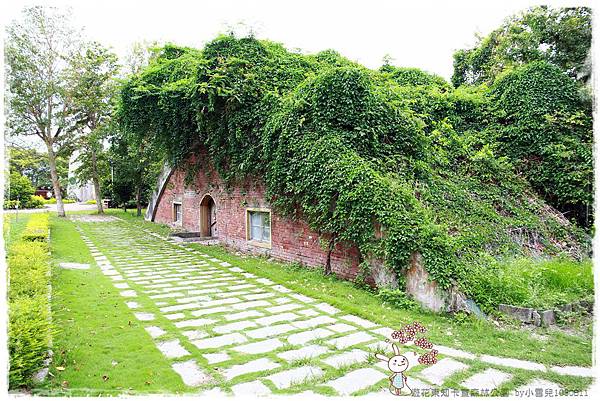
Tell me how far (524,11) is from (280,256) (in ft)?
36.0

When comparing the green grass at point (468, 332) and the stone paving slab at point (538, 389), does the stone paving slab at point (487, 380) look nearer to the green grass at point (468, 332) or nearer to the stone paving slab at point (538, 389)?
the stone paving slab at point (538, 389)

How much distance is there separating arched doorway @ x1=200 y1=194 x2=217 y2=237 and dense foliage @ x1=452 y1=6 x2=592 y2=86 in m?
10.4

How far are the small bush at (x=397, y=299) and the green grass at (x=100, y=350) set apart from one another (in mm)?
3352

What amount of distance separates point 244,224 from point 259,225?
67 centimetres

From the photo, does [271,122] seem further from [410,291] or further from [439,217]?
[410,291]

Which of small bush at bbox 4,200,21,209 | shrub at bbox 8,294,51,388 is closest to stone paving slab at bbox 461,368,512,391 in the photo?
Result: shrub at bbox 8,294,51,388

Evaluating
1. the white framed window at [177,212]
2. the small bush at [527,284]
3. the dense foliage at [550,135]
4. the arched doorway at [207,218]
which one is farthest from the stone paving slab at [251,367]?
the white framed window at [177,212]

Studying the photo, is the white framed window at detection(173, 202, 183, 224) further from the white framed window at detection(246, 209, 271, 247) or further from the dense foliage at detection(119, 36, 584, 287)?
the white framed window at detection(246, 209, 271, 247)

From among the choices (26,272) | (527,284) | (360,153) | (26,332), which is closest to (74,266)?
(26,272)

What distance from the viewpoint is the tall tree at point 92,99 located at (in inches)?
841

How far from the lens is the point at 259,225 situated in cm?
1057

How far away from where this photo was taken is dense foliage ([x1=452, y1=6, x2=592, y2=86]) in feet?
38.5

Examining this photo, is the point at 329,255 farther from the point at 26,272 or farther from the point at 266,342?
the point at 26,272

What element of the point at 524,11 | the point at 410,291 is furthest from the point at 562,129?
the point at 410,291
